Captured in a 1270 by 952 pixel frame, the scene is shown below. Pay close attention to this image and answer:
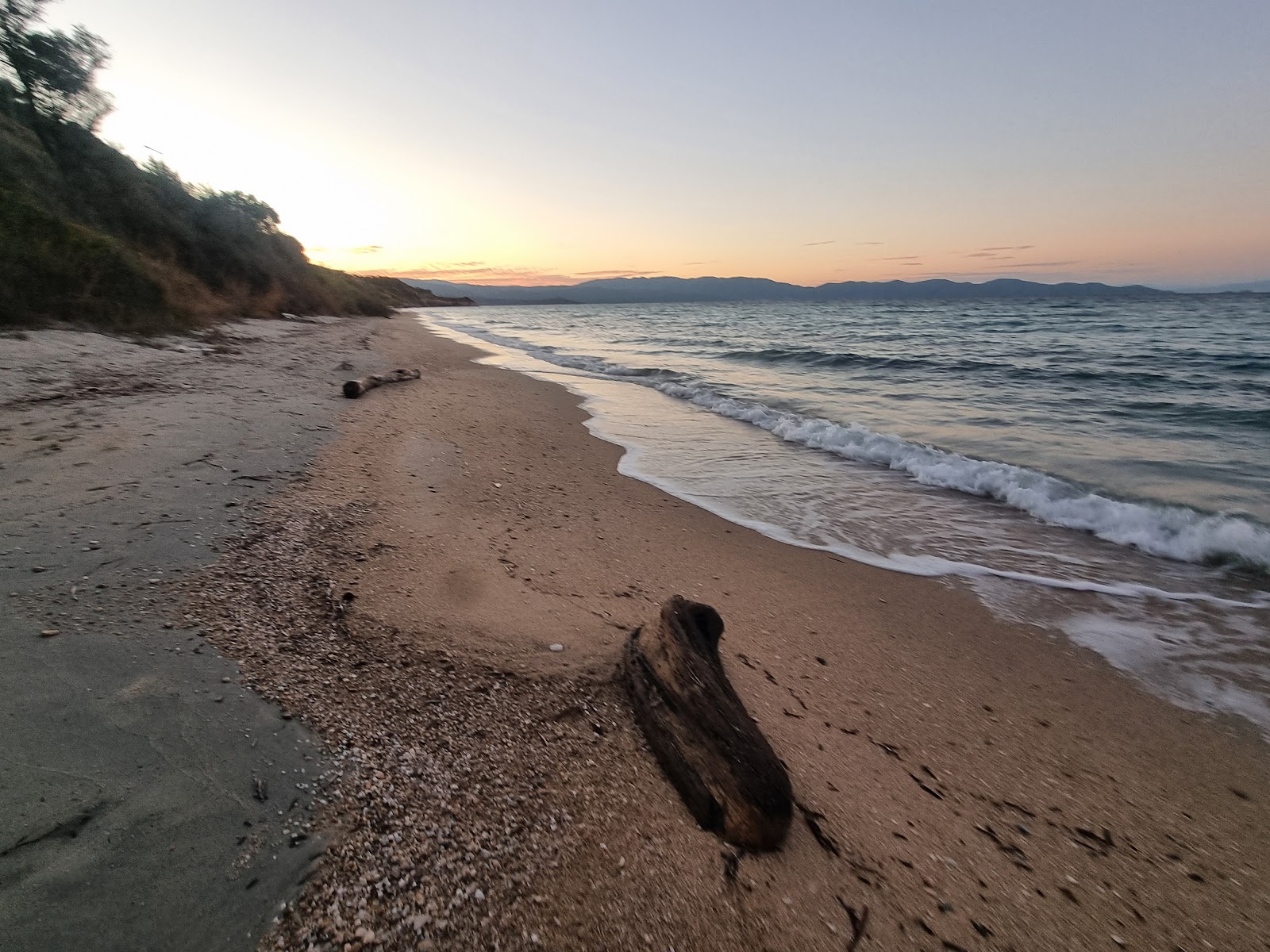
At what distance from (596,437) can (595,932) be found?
771cm

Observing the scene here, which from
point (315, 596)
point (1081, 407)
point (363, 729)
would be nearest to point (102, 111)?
point (315, 596)

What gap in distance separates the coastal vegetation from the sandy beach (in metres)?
8.27

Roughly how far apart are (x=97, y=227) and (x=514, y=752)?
853 inches

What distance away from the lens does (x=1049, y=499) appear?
21.2 feet

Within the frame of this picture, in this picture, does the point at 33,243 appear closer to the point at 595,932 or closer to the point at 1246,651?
the point at 595,932

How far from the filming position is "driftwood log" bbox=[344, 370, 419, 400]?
31.2 feet

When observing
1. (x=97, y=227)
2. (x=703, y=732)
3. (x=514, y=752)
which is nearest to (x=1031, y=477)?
(x=703, y=732)

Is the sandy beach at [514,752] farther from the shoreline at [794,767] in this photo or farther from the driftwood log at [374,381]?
the driftwood log at [374,381]

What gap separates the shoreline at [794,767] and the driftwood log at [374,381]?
5.61m

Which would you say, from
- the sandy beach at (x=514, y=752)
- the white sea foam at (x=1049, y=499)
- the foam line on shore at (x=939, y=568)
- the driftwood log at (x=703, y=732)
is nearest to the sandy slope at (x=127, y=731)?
the sandy beach at (x=514, y=752)

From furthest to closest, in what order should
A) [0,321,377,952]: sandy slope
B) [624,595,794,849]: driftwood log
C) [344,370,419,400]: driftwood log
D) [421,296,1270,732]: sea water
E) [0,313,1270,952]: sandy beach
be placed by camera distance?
[344,370,419,400]: driftwood log, [421,296,1270,732]: sea water, [624,595,794,849]: driftwood log, [0,313,1270,952]: sandy beach, [0,321,377,952]: sandy slope

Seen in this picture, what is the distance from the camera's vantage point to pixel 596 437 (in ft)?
29.8

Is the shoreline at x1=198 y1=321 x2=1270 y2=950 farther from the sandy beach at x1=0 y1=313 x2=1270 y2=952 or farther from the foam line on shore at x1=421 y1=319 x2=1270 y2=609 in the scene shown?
the foam line on shore at x1=421 y1=319 x2=1270 y2=609

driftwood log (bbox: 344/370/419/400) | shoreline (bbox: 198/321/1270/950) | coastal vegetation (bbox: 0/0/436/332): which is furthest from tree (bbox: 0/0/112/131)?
shoreline (bbox: 198/321/1270/950)
